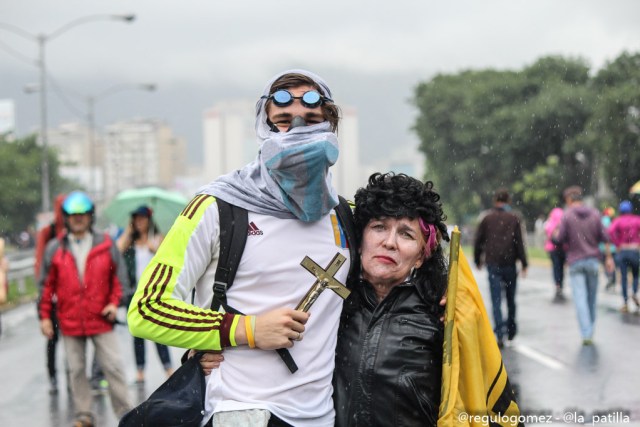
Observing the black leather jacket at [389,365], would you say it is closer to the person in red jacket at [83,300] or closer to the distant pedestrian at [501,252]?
the person in red jacket at [83,300]

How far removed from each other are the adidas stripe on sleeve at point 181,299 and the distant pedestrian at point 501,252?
8662 millimetres

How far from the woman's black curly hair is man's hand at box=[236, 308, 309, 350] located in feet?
1.68

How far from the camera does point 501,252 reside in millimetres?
10953

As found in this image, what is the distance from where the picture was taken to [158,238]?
927 centimetres

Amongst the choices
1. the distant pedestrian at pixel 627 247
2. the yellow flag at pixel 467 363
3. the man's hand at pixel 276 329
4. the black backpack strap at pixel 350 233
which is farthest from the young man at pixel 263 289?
the distant pedestrian at pixel 627 247

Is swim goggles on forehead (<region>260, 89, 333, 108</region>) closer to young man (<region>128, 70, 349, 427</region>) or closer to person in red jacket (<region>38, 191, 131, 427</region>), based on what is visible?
young man (<region>128, 70, 349, 427</region>)

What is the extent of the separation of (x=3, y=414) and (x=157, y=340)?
19.8 feet

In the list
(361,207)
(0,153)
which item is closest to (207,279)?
(361,207)

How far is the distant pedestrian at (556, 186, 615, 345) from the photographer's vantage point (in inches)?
427

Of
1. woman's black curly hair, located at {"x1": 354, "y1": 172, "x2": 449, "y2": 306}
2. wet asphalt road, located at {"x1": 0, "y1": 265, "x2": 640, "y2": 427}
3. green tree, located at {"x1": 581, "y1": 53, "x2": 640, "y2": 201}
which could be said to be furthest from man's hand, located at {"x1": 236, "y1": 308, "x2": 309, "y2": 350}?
green tree, located at {"x1": 581, "y1": 53, "x2": 640, "y2": 201}

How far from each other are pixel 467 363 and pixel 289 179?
778 mm

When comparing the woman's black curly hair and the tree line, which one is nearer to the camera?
the woman's black curly hair

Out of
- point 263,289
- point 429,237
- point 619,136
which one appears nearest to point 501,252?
point 429,237

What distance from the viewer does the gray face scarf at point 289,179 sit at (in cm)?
260
